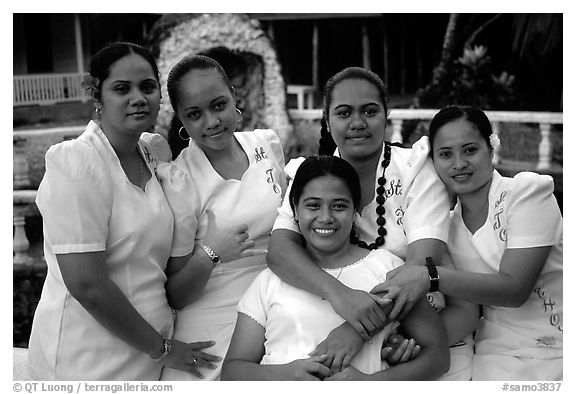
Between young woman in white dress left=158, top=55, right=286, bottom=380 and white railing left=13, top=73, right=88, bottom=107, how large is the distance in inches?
125

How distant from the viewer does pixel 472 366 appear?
7.68 ft

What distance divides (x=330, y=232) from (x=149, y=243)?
0.62 meters

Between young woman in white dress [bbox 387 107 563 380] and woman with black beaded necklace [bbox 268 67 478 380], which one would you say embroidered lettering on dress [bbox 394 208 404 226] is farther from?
young woman in white dress [bbox 387 107 563 380]

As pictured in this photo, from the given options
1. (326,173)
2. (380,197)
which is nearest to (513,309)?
(380,197)

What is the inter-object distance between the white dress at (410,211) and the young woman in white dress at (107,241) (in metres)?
0.51

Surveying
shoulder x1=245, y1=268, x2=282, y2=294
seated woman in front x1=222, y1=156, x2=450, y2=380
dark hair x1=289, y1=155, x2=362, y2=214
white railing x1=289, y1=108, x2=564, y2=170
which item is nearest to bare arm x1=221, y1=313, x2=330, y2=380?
seated woman in front x1=222, y1=156, x2=450, y2=380

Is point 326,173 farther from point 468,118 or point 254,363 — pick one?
point 254,363

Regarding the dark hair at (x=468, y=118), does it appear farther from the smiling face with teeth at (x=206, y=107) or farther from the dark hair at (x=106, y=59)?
the dark hair at (x=106, y=59)

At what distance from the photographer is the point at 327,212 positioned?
2166 mm

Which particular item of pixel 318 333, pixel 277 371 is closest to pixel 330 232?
pixel 318 333
